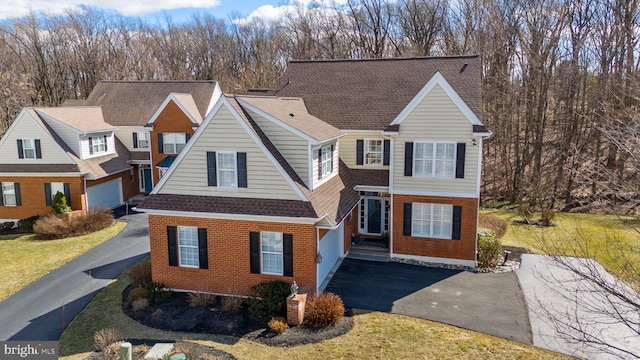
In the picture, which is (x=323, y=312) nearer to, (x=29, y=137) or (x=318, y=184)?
(x=318, y=184)

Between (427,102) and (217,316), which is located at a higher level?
(427,102)

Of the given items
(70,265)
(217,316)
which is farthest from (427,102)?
(70,265)

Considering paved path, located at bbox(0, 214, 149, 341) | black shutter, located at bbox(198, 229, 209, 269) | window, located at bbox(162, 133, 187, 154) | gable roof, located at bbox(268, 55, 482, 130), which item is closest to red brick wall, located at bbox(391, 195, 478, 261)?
gable roof, located at bbox(268, 55, 482, 130)

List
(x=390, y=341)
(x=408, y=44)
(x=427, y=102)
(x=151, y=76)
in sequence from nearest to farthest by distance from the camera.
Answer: (x=390, y=341), (x=427, y=102), (x=408, y=44), (x=151, y=76)

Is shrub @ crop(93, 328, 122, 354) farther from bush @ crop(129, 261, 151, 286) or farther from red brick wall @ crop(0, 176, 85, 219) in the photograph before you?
red brick wall @ crop(0, 176, 85, 219)

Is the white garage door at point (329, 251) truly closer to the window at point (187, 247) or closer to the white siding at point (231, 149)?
the white siding at point (231, 149)

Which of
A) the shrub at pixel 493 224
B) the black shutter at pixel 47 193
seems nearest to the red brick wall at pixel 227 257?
the shrub at pixel 493 224

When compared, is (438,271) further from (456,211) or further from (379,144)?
(379,144)

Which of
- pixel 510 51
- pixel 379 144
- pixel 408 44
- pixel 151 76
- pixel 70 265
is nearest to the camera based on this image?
pixel 70 265
